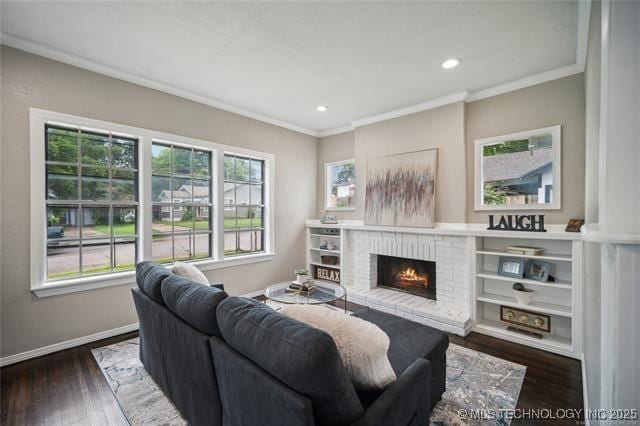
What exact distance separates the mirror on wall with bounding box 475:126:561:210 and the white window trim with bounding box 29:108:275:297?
3119mm

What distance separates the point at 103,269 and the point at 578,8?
4.97 meters

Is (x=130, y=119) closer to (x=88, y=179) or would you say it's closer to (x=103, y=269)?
(x=88, y=179)

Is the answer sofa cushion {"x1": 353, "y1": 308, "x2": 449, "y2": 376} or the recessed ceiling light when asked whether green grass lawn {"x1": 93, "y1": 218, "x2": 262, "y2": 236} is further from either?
the recessed ceiling light

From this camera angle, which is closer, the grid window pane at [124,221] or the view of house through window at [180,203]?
the grid window pane at [124,221]

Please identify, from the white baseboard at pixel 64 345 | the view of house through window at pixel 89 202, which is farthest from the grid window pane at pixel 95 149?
the white baseboard at pixel 64 345

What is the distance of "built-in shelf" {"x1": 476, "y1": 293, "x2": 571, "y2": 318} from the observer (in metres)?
2.73

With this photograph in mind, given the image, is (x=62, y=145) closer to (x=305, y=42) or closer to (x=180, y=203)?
(x=180, y=203)

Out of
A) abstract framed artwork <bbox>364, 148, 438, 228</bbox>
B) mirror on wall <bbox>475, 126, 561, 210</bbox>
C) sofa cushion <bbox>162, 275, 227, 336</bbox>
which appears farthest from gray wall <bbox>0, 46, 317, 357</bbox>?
mirror on wall <bbox>475, 126, 561, 210</bbox>

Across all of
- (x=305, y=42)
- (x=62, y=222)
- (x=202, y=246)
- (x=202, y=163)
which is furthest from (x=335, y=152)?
(x=62, y=222)

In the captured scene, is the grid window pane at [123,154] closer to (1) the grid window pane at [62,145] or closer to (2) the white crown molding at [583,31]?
(1) the grid window pane at [62,145]

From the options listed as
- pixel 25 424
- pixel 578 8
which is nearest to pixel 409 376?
pixel 25 424

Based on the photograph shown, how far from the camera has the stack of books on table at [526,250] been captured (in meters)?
2.90

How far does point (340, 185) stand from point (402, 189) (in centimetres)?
142

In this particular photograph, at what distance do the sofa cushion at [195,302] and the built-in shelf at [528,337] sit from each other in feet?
10.00
